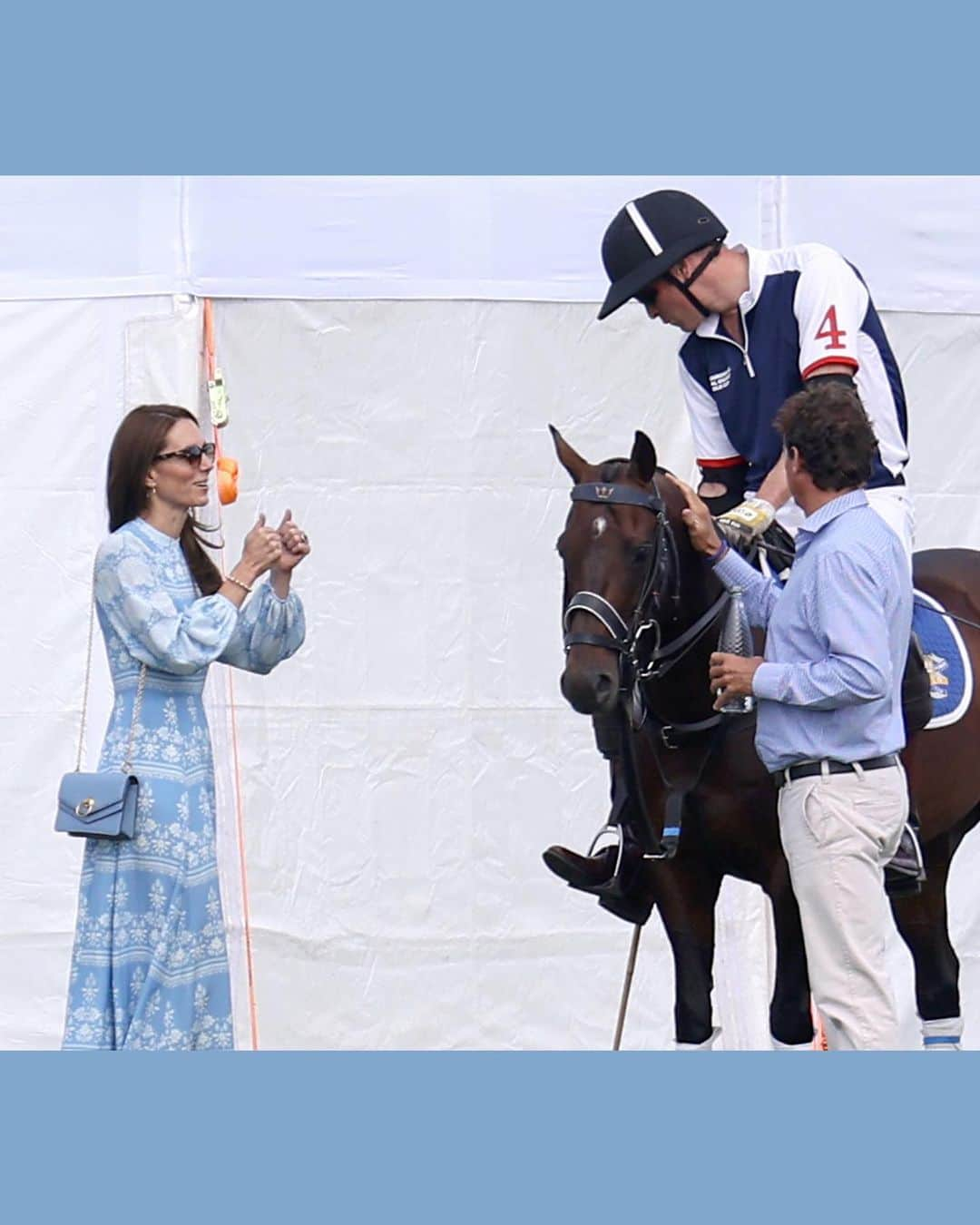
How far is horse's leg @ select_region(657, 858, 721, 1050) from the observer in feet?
14.0

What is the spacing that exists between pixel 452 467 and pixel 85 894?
7.02ft

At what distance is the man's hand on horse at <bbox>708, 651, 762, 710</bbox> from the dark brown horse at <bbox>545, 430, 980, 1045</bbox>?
0.23m

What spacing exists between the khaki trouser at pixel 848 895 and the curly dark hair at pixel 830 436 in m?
0.60

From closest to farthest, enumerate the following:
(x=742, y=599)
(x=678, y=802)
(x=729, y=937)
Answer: (x=742, y=599)
(x=678, y=802)
(x=729, y=937)

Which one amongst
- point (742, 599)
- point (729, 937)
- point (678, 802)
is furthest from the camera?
point (729, 937)

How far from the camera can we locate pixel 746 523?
397 cm

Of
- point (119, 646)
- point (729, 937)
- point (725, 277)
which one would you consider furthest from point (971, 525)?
point (119, 646)

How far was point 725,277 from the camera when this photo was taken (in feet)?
13.7

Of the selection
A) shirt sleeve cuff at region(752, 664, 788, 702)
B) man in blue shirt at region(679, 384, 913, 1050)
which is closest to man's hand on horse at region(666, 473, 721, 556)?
man in blue shirt at region(679, 384, 913, 1050)

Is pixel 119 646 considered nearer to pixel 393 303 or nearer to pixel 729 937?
pixel 393 303

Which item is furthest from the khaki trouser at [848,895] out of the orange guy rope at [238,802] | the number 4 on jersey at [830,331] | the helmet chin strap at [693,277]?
the orange guy rope at [238,802]

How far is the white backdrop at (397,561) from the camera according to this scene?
18.1 feet

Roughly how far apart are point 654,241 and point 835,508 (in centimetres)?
98

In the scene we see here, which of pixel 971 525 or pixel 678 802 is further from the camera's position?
pixel 971 525
